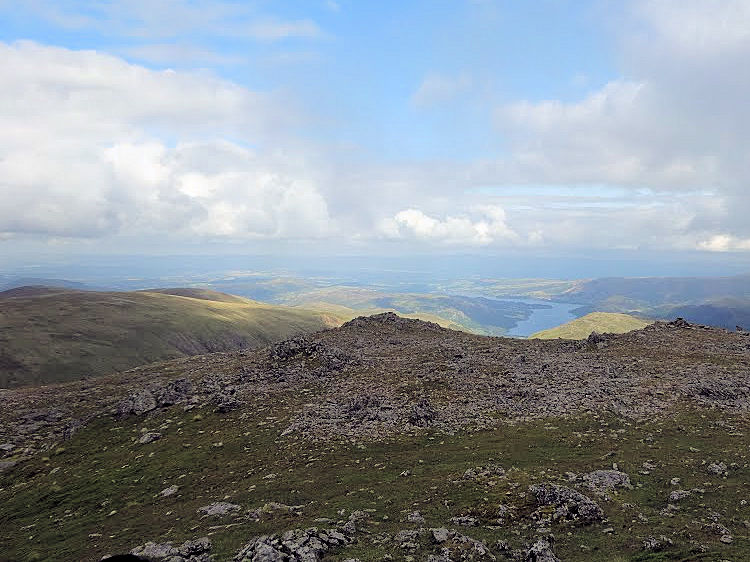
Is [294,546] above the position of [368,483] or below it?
above

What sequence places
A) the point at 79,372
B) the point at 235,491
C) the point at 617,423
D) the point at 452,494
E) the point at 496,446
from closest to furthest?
the point at 452,494 < the point at 235,491 < the point at 496,446 < the point at 617,423 < the point at 79,372

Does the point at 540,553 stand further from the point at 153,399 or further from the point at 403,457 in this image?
the point at 153,399

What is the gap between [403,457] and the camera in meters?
34.8

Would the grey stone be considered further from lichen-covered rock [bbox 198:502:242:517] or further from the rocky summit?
lichen-covered rock [bbox 198:502:242:517]

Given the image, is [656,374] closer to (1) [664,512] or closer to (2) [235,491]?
(1) [664,512]

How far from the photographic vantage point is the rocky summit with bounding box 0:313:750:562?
2261cm

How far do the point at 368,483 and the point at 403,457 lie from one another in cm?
515

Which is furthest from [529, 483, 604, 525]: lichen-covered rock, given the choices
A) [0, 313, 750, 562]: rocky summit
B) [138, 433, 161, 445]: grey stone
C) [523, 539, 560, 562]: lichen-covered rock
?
[138, 433, 161, 445]: grey stone

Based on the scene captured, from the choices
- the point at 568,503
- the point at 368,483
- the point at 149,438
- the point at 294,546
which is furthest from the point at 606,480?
the point at 149,438

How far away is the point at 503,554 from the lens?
20.6 m

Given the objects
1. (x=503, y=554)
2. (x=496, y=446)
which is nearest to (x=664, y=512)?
(x=503, y=554)

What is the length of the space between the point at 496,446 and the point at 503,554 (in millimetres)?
15349

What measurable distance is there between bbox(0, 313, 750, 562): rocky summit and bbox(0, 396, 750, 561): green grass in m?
0.17

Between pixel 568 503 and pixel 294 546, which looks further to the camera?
pixel 568 503
